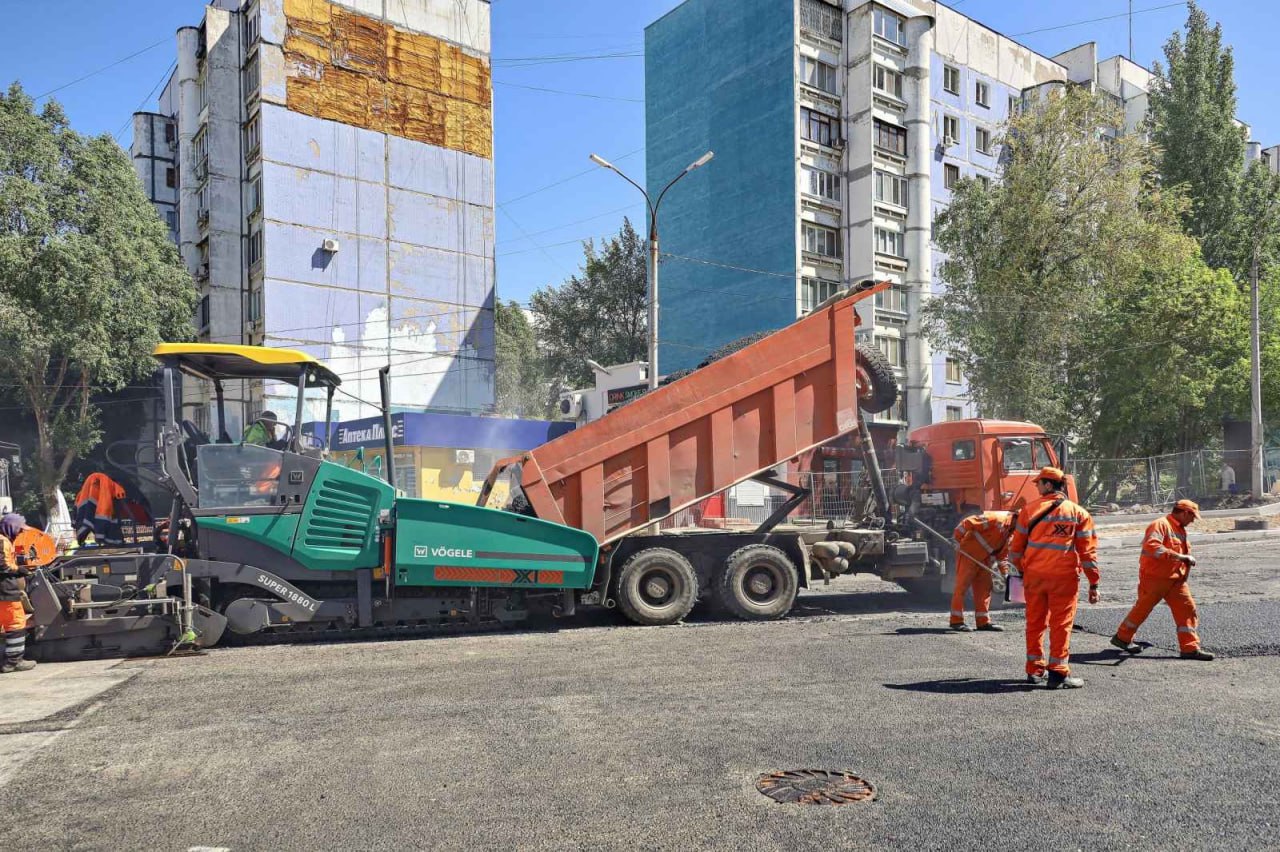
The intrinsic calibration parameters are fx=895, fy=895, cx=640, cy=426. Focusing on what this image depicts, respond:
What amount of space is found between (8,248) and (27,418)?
933 cm

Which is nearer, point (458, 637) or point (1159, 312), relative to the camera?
point (458, 637)

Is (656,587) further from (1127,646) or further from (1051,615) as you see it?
(1127,646)

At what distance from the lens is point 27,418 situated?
30656 millimetres

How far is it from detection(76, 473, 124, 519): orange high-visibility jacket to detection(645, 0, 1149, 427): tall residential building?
2666cm

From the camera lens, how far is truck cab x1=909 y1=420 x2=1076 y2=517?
11.0m

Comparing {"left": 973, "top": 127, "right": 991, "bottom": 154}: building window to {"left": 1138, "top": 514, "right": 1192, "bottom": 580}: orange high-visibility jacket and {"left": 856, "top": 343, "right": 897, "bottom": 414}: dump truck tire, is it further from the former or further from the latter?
{"left": 1138, "top": 514, "right": 1192, "bottom": 580}: orange high-visibility jacket

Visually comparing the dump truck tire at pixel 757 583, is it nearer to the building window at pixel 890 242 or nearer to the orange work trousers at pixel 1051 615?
the orange work trousers at pixel 1051 615

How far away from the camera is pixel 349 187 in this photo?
34.9 metres

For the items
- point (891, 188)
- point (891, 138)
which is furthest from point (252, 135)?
point (891, 138)

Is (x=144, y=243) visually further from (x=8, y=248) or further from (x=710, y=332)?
(x=710, y=332)

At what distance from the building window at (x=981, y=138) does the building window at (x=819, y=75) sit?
333 inches

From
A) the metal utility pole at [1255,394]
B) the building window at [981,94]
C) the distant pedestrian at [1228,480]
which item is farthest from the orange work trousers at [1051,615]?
the building window at [981,94]

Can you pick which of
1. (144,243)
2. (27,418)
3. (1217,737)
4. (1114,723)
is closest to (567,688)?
(1114,723)

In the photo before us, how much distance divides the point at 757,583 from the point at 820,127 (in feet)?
97.6
